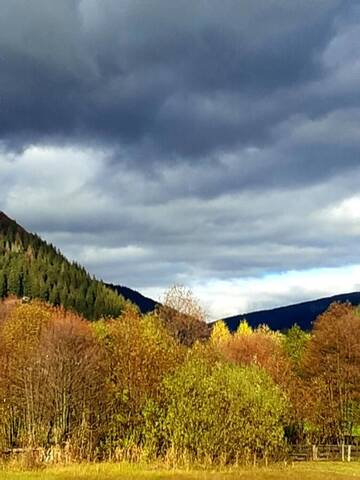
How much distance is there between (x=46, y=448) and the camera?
4738 centimetres

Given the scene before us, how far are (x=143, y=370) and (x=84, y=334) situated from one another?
18.6ft

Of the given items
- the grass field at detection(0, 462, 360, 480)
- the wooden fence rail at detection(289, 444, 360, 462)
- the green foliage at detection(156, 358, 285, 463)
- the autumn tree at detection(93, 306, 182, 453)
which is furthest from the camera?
the wooden fence rail at detection(289, 444, 360, 462)

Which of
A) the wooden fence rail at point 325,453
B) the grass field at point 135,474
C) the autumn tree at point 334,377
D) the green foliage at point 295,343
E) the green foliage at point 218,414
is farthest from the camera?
the green foliage at point 295,343

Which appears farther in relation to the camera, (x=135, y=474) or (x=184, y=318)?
(x=184, y=318)

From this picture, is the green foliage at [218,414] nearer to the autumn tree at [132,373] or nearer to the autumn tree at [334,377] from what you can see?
the autumn tree at [132,373]

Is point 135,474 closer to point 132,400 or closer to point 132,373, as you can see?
point 132,400

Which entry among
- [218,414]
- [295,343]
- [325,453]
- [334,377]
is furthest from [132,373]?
[295,343]

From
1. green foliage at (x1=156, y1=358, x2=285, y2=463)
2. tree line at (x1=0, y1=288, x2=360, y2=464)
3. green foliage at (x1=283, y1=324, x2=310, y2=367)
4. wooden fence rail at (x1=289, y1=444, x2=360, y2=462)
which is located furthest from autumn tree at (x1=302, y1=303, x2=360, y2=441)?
green foliage at (x1=156, y1=358, x2=285, y2=463)

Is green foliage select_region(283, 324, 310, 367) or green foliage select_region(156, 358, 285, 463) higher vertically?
green foliage select_region(283, 324, 310, 367)

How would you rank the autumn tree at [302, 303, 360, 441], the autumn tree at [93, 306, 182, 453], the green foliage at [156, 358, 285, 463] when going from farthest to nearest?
the autumn tree at [302, 303, 360, 441] < the autumn tree at [93, 306, 182, 453] < the green foliage at [156, 358, 285, 463]

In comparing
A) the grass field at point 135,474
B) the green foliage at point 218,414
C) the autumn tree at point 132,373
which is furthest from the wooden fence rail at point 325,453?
the grass field at point 135,474

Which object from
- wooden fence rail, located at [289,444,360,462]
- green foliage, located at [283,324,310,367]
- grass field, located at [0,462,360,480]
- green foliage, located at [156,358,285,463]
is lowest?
wooden fence rail, located at [289,444,360,462]

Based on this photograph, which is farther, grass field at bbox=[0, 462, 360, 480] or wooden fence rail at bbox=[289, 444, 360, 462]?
wooden fence rail at bbox=[289, 444, 360, 462]

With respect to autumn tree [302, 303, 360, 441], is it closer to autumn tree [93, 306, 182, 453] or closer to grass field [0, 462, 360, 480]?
autumn tree [93, 306, 182, 453]
